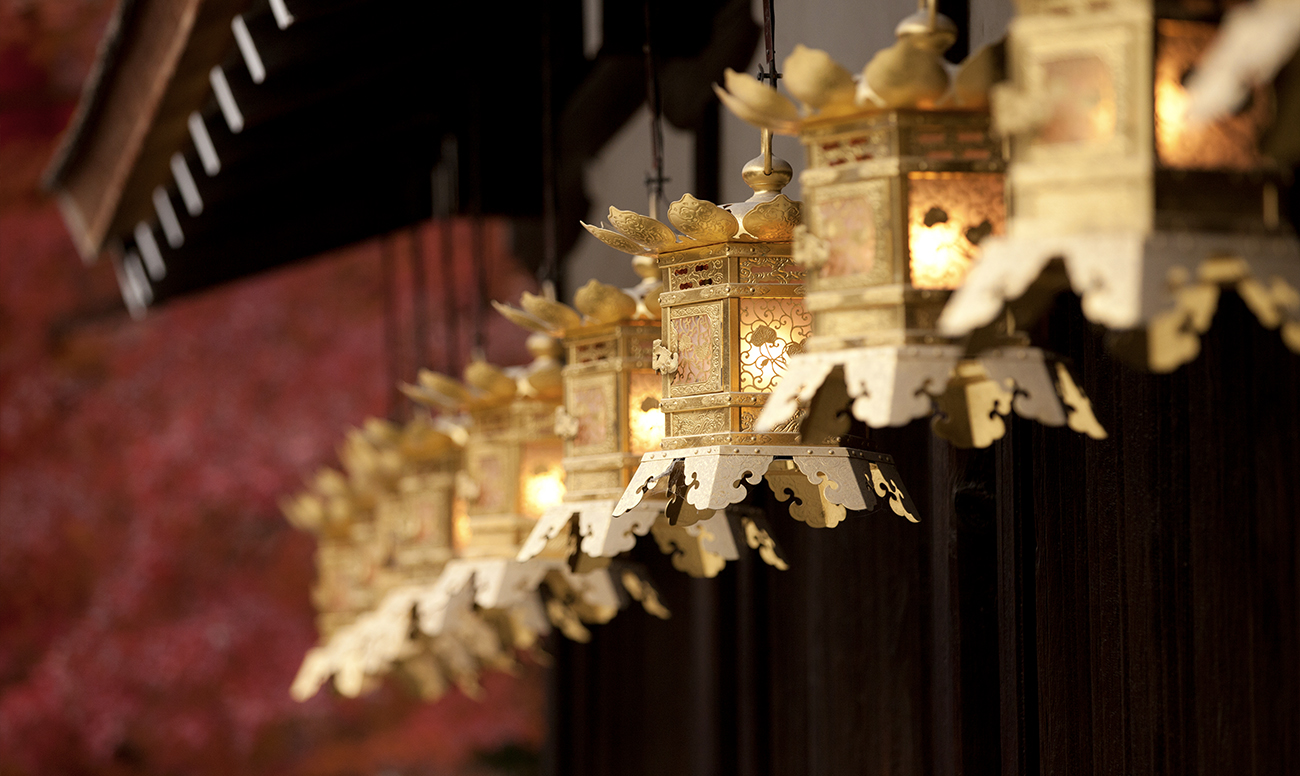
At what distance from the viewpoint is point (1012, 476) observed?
3223mm

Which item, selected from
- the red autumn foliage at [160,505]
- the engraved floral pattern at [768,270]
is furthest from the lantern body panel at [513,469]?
the red autumn foliage at [160,505]

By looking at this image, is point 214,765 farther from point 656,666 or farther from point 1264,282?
point 1264,282

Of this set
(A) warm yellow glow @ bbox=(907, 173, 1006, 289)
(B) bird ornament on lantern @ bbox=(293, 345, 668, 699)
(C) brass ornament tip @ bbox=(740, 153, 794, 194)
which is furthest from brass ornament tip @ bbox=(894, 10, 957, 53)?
(B) bird ornament on lantern @ bbox=(293, 345, 668, 699)

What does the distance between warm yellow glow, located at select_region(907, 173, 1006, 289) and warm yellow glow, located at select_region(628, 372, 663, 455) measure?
1300mm

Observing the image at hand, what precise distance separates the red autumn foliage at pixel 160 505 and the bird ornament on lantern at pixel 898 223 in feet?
25.7

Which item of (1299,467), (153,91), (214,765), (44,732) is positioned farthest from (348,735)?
(1299,467)

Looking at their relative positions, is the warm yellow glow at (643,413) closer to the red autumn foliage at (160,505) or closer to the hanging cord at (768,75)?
the hanging cord at (768,75)

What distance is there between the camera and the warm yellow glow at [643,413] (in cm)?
354

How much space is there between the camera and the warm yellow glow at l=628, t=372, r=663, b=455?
354cm

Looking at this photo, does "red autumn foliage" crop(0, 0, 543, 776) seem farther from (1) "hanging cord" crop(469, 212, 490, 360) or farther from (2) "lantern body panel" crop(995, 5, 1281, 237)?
(2) "lantern body panel" crop(995, 5, 1281, 237)

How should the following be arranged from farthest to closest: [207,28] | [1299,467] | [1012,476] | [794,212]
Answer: [207,28]
[1012,476]
[794,212]
[1299,467]

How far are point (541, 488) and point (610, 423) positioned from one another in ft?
3.33

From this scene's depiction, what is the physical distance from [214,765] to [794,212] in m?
7.86

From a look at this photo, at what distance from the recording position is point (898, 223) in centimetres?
228
